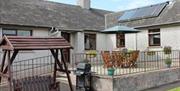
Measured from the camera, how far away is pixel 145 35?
19500 millimetres

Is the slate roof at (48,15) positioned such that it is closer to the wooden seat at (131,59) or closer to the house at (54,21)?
the house at (54,21)

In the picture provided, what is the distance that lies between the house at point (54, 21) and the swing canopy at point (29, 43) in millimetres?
6921

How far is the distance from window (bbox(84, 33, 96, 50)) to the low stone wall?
29.9ft

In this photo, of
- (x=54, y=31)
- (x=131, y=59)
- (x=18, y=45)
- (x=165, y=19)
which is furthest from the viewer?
(x=54, y=31)

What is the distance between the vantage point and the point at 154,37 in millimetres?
19062

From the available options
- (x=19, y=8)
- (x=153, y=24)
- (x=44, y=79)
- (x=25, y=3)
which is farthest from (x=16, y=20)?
(x=153, y=24)

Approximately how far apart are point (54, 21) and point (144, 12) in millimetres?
6722

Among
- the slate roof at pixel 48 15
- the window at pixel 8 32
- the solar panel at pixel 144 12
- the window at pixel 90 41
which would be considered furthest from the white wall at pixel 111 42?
the window at pixel 8 32

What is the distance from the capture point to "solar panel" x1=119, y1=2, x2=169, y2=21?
64.9ft

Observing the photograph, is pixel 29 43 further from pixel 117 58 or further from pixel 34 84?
pixel 117 58

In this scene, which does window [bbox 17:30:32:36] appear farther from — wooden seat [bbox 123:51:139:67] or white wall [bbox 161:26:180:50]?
white wall [bbox 161:26:180:50]

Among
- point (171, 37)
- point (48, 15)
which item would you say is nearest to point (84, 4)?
point (48, 15)

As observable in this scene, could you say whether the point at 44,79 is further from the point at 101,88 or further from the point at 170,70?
the point at 170,70

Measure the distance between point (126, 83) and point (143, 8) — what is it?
1164 cm
